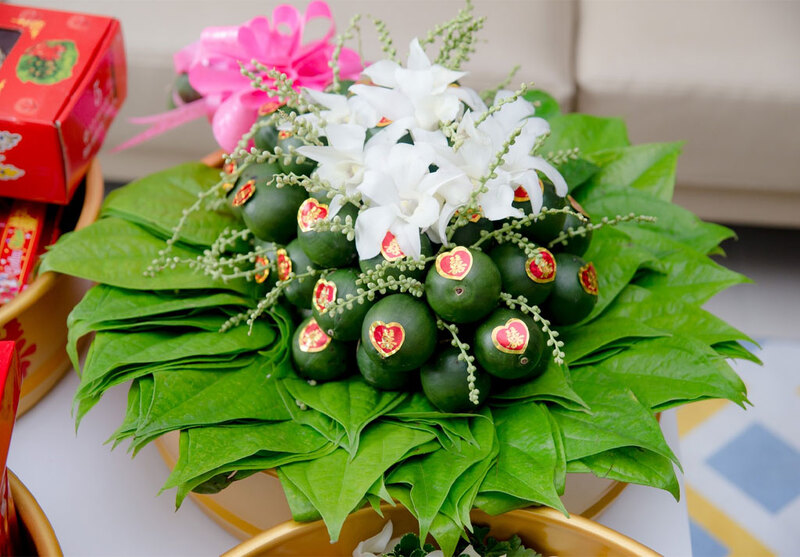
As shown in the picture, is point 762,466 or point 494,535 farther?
point 762,466

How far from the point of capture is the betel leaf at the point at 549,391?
637 millimetres

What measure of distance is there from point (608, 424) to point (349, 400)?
21 centimetres

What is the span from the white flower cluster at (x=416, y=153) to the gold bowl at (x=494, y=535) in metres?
0.21

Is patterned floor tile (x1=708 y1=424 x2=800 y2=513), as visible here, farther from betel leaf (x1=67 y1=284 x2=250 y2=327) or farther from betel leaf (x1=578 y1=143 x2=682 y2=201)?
betel leaf (x1=67 y1=284 x2=250 y2=327)

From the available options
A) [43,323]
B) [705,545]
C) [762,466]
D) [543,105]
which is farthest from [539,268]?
[762,466]

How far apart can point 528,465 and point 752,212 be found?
118 cm

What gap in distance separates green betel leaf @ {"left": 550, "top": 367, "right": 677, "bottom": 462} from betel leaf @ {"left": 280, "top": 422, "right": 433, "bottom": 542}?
116mm

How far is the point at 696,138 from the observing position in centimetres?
146

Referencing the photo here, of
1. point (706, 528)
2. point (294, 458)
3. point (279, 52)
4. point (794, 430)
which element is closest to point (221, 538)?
point (294, 458)

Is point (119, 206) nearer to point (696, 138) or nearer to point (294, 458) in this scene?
point (294, 458)

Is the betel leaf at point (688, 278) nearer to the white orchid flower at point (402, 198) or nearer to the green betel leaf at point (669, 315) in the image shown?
the green betel leaf at point (669, 315)

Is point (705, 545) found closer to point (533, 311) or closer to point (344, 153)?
point (533, 311)

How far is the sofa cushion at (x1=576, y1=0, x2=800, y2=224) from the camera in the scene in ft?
4.59

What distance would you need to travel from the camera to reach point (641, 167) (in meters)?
0.87
